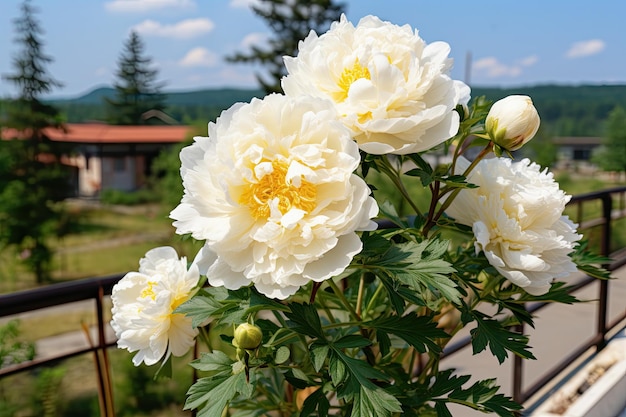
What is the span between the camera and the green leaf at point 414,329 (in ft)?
2.56

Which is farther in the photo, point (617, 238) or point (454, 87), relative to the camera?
point (617, 238)

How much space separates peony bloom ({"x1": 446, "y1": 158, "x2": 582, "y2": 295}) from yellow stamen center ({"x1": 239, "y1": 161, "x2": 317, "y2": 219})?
26cm

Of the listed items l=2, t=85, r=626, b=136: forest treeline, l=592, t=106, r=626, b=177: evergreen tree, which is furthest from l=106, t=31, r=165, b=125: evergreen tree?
l=592, t=106, r=626, b=177: evergreen tree

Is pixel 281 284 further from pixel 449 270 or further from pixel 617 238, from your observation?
pixel 617 238

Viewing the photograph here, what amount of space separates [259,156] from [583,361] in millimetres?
2108

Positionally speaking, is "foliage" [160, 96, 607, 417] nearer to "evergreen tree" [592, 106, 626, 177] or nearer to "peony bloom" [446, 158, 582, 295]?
"peony bloom" [446, 158, 582, 295]

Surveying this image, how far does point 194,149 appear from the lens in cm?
72

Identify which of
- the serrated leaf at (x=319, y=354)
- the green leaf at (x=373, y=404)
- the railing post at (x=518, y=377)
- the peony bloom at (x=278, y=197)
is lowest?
the railing post at (x=518, y=377)

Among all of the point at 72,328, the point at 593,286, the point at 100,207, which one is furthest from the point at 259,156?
the point at 100,207

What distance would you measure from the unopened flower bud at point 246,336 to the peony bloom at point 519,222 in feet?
1.01

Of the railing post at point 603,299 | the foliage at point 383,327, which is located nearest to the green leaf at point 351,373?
the foliage at point 383,327

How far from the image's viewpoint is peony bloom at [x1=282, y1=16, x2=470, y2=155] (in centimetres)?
71

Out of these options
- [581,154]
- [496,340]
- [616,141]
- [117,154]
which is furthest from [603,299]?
[581,154]

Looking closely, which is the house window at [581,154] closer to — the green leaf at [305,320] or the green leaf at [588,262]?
the green leaf at [588,262]
